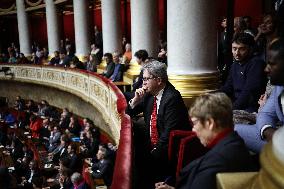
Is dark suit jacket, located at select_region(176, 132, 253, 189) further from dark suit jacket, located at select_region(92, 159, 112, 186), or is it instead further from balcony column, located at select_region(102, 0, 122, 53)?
balcony column, located at select_region(102, 0, 122, 53)

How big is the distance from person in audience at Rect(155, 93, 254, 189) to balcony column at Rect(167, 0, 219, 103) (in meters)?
2.78

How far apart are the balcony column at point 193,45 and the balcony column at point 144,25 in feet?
12.9

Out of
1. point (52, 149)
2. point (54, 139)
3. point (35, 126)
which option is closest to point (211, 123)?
point (52, 149)

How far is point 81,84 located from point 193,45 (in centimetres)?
834

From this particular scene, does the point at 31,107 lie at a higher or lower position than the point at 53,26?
lower

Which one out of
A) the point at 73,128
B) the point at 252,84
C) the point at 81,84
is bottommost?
the point at 73,128

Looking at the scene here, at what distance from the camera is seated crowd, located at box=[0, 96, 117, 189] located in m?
7.75

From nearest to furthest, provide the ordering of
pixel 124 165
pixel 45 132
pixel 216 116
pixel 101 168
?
pixel 216 116 → pixel 124 165 → pixel 101 168 → pixel 45 132

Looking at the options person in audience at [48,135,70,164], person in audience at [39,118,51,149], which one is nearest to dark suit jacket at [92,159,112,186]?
person in audience at [48,135,70,164]

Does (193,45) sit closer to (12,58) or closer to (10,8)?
(12,58)

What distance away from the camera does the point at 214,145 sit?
189 centimetres

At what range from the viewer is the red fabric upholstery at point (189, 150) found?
2.45m

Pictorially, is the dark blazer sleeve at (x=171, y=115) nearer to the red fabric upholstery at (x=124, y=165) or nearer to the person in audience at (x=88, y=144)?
the red fabric upholstery at (x=124, y=165)

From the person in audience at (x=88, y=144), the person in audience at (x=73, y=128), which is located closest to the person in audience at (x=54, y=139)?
the person in audience at (x=73, y=128)
